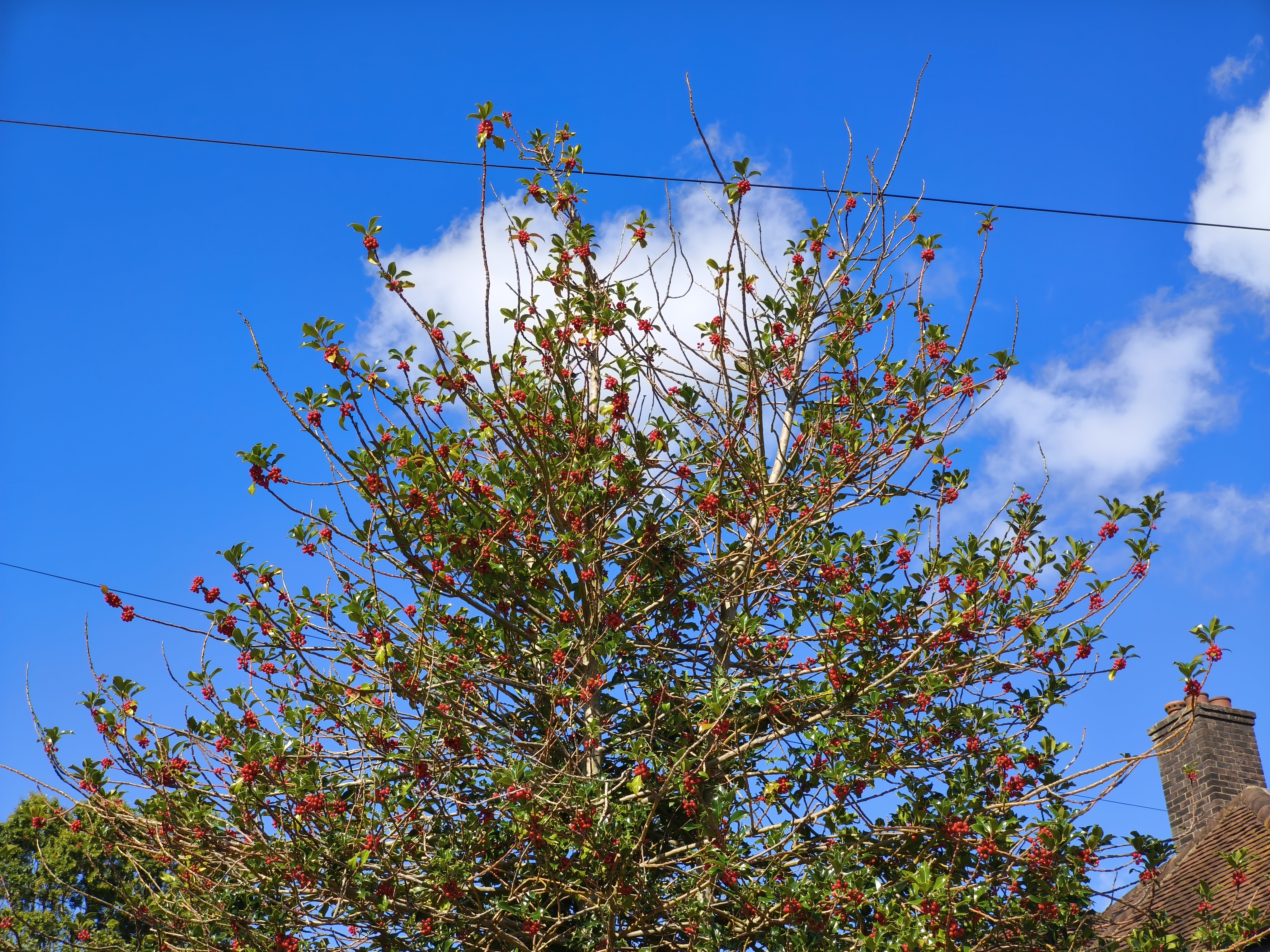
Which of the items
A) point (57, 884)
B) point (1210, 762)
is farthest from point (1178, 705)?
point (57, 884)

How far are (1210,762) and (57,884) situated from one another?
14.1 meters

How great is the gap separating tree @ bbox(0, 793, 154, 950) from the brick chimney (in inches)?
419

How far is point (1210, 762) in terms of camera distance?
1162cm

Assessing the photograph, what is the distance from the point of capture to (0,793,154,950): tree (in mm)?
6023

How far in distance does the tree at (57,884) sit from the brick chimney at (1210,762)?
10640 millimetres

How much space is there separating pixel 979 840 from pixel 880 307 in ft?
11.6

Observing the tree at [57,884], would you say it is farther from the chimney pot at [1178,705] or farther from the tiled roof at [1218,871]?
the chimney pot at [1178,705]

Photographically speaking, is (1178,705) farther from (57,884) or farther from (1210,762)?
(57,884)

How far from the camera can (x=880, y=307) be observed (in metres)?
7.05

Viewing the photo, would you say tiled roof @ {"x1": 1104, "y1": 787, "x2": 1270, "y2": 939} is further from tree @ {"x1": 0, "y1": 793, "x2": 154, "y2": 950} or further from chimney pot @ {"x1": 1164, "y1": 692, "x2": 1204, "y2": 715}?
tree @ {"x1": 0, "y1": 793, "x2": 154, "y2": 950}

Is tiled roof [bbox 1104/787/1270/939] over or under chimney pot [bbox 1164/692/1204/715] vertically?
under

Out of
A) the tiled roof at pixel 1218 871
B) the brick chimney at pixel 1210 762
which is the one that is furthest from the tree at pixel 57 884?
the brick chimney at pixel 1210 762

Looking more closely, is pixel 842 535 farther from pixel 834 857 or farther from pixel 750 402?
pixel 834 857

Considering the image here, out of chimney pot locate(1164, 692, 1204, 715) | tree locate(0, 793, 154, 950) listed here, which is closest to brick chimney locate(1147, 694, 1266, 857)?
chimney pot locate(1164, 692, 1204, 715)
